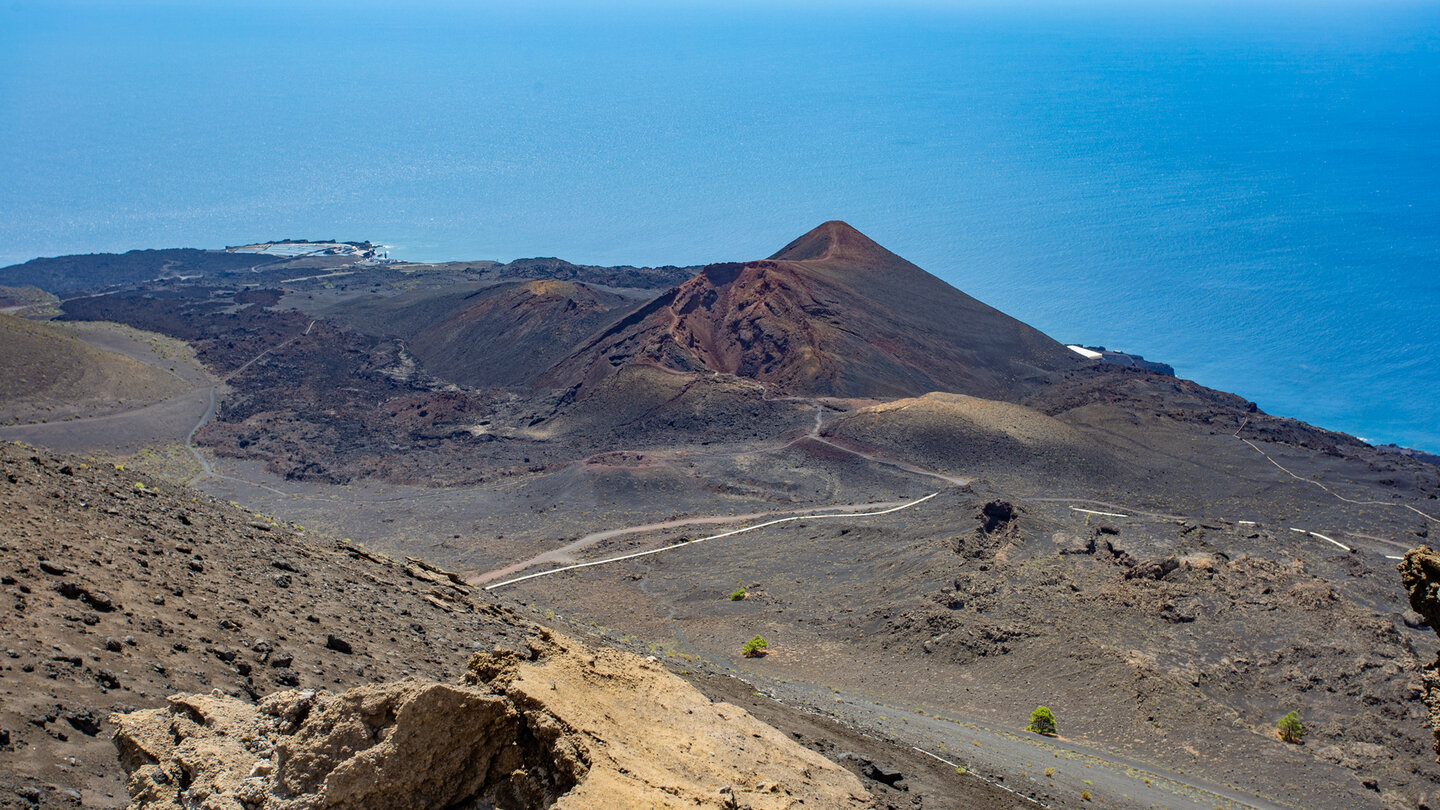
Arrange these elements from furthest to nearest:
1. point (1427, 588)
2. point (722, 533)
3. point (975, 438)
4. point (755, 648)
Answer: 1. point (975, 438)
2. point (722, 533)
3. point (755, 648)
4. point (1427, 588)

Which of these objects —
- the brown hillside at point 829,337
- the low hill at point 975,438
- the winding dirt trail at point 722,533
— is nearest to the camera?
the winding dirt trail at point 722,533

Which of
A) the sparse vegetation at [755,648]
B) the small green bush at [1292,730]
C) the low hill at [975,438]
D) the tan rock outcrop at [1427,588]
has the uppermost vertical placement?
the low hill at [975,438]

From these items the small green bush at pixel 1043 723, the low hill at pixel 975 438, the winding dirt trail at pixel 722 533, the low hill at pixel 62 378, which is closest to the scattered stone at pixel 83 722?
the small green bush at pixel 1043 723

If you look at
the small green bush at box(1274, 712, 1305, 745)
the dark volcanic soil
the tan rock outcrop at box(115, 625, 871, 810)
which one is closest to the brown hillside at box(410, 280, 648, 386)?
the dark volcanic soil

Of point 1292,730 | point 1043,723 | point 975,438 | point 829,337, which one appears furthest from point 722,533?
point 829,337

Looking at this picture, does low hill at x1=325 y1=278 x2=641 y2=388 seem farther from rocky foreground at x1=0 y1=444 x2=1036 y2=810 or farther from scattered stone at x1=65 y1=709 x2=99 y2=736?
scattered stone at x1=65 y1=709 x2=99 y2=736

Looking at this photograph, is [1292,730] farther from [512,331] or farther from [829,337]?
[512,331]

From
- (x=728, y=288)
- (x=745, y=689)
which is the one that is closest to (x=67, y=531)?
(x=745, y=689)

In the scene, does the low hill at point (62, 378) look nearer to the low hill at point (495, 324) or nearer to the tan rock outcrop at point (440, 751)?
the low hill at point (495, 324)
